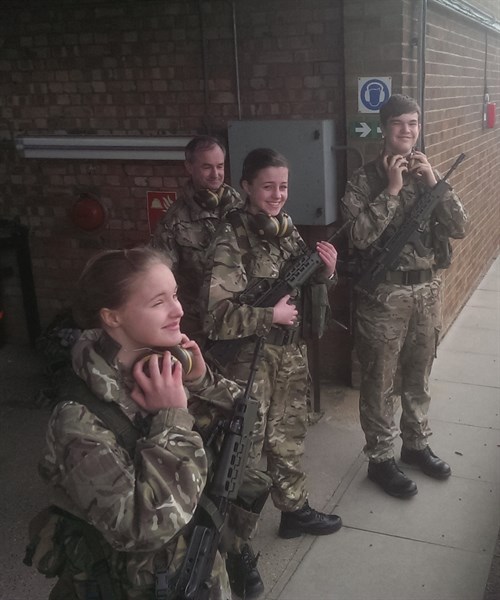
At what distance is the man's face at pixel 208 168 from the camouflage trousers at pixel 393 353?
1090mm

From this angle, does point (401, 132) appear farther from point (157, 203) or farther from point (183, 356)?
point (157, 203)

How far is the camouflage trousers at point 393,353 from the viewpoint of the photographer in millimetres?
3672

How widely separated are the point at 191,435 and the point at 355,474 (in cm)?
245

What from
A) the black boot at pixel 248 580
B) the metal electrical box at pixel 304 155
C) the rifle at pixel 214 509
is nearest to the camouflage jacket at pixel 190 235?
the metal electrical box at pixel 304 155

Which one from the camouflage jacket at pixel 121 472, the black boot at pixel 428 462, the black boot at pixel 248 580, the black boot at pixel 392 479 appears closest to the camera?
the camouflage jacket at pixel 121 472

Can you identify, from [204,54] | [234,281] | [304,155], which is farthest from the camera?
[204,54]

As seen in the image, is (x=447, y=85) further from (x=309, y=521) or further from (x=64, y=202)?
(x=309, y=521)

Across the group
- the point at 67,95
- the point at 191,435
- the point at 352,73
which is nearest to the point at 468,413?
the point at 352,73

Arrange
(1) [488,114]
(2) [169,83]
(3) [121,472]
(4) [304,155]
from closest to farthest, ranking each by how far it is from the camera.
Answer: (3) [121,472] → (4) [304,155] → (2) [169,83] → (1) [488,114]

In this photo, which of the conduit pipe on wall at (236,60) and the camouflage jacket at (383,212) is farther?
the conduit pipe on wall at (236,60)

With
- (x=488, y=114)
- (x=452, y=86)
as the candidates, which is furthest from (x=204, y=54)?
(x=488, y=114)

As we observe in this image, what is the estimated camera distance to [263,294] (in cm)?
309

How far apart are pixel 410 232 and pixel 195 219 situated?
4.15ft

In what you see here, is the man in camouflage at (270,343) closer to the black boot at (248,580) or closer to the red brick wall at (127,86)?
the black boot at (248,580)
